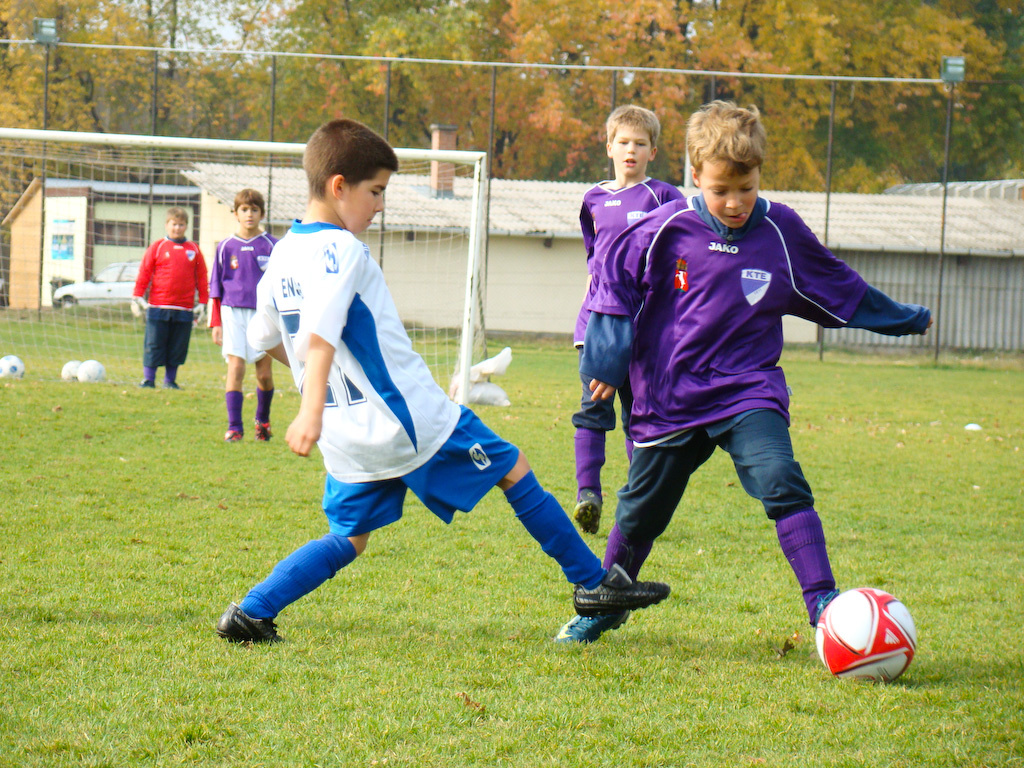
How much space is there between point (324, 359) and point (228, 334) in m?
5.10

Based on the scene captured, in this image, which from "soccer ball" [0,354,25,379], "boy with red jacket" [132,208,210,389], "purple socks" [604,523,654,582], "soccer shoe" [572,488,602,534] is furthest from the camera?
"soccer ball" [0,354,25,379]

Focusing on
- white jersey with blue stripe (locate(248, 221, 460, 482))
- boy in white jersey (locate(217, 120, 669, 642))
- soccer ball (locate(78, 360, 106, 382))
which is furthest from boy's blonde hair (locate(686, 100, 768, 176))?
soccer ball (locate(78, 360, 106, 382))

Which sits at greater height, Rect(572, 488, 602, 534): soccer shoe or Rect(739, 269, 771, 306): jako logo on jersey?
Rect(739, 269, 771, 306): jako logo on jersey

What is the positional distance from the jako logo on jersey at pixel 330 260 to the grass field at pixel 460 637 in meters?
1.11

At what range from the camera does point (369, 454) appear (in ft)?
9.68

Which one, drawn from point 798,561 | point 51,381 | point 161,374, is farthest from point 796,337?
point 798,561

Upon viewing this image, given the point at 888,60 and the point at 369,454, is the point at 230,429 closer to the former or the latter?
the point at 369,454

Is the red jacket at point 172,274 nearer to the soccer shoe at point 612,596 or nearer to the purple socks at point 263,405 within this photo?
the purple socks at point 263,405

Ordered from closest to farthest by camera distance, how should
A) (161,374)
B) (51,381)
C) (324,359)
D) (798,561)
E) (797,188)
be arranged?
1. (324,359)
2. (798,561)
3. (51,381)
4. (161,374)
5. (797,188)

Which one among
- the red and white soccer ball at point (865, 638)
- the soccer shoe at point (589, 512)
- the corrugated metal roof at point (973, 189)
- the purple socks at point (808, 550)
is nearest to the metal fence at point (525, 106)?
the corrugated metal roof at point (973, 189)

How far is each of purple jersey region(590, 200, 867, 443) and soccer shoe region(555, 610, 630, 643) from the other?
58 centimetres

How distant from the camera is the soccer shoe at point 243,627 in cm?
309

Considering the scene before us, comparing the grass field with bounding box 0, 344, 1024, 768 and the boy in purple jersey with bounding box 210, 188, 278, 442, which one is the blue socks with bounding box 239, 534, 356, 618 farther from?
the boy in purple jersey with bounding box 210, 188, 278, 442

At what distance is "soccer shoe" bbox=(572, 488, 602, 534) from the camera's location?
4523 mm
